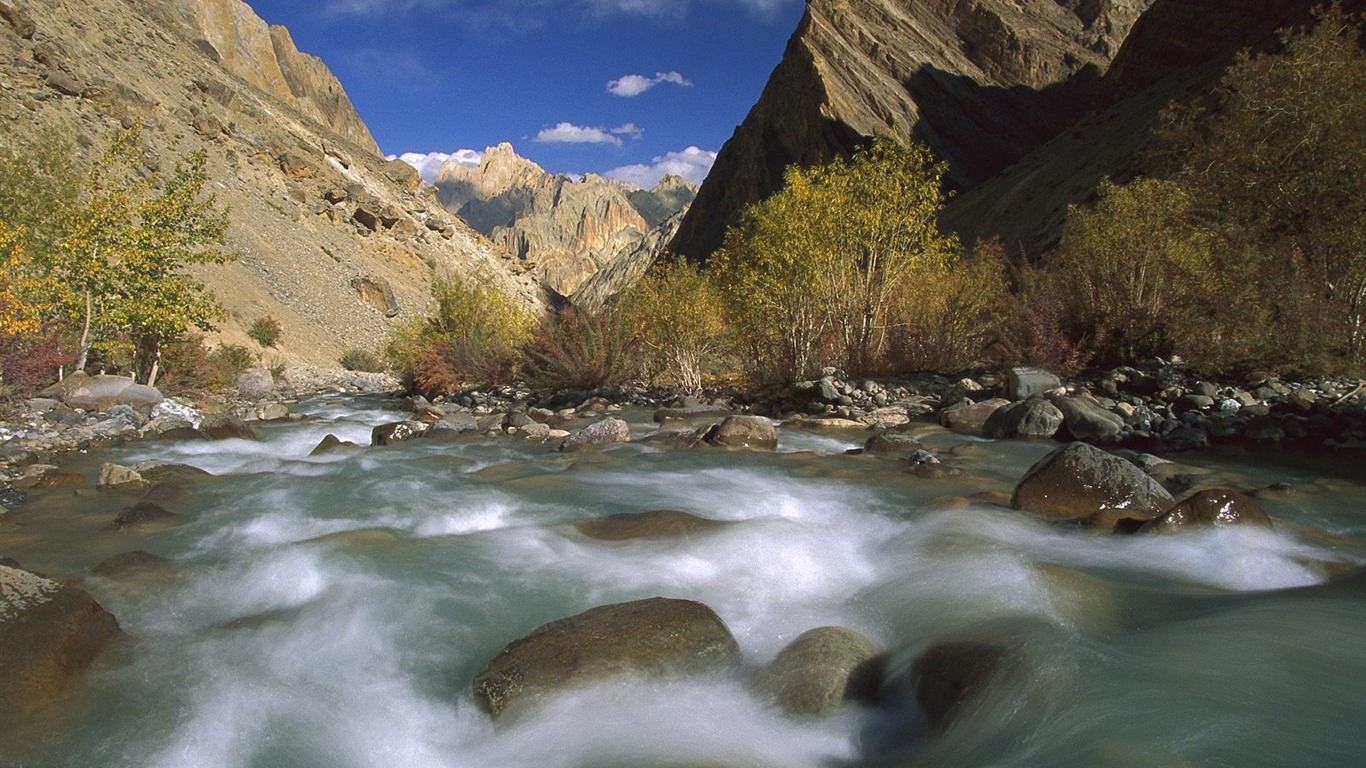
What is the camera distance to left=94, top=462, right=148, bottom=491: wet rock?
23.4ft

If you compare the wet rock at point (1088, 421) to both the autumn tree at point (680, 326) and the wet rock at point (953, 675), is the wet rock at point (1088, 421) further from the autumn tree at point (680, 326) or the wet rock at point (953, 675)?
the autumn tree at point (680, 326)

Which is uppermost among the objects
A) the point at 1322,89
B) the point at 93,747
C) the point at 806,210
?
the point at 1322,89

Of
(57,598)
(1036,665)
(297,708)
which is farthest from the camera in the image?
(57,598)

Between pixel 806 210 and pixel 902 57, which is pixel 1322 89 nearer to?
pixel 806 210

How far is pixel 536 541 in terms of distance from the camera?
223 inches

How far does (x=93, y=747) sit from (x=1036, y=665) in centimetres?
383

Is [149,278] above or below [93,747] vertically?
above

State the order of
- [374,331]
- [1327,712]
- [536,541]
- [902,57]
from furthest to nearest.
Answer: [902,57]
[374,331]
[536,541]
[1327,712]

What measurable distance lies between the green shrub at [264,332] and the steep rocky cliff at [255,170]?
17.7 inches

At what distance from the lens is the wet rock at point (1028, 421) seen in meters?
9.82

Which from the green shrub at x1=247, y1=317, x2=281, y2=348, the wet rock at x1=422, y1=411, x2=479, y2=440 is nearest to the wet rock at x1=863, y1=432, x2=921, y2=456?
the wet rock at x1=422, y1=411, x2=479, y2=440

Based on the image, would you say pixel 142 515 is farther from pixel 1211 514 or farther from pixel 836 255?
pixel 836 255

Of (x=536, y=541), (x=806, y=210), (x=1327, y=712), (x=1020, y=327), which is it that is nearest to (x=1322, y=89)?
(x=1020, y=327)

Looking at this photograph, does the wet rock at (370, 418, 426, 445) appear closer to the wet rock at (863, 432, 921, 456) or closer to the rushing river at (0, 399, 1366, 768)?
the rushing river at (0, 399, 1366, 768)
